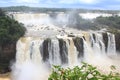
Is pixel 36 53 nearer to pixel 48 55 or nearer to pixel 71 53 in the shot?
pixel 48 55

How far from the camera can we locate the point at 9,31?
30406mm

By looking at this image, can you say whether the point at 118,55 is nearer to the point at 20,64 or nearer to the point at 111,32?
the point at 111,32

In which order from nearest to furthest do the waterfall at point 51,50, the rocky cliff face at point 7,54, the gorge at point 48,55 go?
the gorge at point 48,55 → the waterfall at point 51,50 → the rocky cliff face at point 7,54

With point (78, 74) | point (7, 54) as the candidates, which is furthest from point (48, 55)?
point (78, 74)

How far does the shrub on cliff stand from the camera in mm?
28859

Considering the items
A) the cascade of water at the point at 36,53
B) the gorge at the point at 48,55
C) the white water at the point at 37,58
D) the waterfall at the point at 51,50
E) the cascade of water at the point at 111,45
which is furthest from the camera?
the cascade of water at the point at 111,45

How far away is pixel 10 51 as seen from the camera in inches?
1132

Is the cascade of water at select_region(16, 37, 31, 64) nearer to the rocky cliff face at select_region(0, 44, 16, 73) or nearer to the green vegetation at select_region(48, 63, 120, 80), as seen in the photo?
the rocky cliff face at select_region(0, 44, 16, 73)

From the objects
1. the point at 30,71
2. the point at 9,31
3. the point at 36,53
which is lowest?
the point at 30,71

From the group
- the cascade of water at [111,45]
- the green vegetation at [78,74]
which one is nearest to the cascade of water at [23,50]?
the cascade of water at [111,45]

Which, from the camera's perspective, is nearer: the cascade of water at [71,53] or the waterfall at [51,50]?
the waterfall at [51,50]

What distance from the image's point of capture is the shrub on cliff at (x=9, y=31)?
94.7 feet

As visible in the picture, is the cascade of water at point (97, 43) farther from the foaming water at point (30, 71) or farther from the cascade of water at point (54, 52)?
the foaming water at point (30, 71)

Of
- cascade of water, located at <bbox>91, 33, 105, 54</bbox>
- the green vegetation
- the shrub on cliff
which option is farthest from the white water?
the green vegetation
